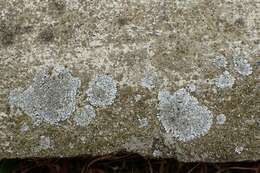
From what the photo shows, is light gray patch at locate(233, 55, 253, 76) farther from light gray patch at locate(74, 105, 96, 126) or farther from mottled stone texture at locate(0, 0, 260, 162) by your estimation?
light gray patch at locate(74, 105, 96, 126)

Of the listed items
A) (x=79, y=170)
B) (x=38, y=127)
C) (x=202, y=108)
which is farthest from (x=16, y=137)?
(x=202, y=108)

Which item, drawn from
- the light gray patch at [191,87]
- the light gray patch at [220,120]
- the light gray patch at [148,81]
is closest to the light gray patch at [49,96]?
the light gray patch at [148,81]

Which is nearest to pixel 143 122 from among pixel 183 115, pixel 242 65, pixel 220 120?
pixel 183 115

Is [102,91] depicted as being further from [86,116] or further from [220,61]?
[220,61]

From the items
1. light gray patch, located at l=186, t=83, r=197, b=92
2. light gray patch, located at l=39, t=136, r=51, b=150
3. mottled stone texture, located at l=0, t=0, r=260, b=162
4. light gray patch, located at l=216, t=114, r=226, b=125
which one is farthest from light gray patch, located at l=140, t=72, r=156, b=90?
light gray patch, located at l=39, t=136, r=51, b=150

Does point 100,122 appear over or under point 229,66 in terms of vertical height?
under

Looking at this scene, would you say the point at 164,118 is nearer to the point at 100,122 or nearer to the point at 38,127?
the point at 100,122
